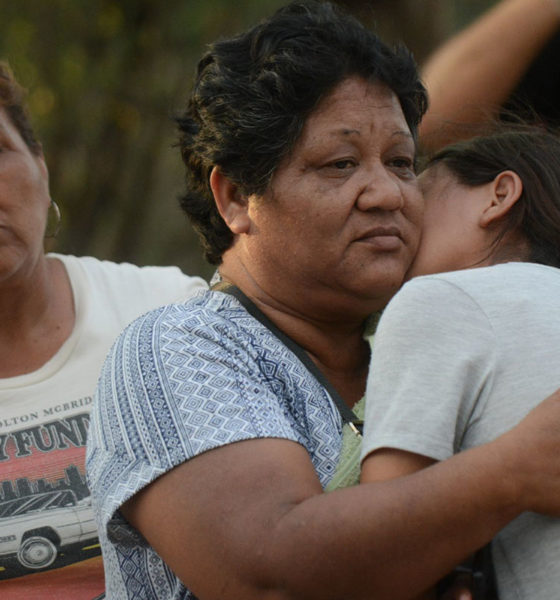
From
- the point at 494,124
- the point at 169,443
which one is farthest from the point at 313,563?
the point at 494,124

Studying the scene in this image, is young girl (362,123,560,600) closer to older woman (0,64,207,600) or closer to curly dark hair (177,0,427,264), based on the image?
curly dark hair (177,0,427,264)

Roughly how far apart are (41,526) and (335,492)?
133cm

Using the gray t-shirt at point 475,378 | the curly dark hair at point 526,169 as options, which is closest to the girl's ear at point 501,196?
Result: the curly dark hair at point 526,169

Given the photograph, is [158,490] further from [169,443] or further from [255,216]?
[255,216]

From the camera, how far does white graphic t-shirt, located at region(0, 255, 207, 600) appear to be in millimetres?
2840

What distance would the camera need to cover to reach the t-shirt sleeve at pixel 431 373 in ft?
5.76

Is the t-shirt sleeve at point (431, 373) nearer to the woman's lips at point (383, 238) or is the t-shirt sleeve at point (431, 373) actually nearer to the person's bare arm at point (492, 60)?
the woman's lips at point (383, 238)

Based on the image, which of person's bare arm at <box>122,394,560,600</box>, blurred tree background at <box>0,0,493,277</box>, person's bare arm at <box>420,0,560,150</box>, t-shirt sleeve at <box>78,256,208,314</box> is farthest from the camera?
blurred tree background at <box>0,0,493,277</box>

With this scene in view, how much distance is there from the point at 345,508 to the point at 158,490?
0.37 metres

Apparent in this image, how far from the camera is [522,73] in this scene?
3.57 m

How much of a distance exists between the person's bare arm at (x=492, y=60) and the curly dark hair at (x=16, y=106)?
134cm

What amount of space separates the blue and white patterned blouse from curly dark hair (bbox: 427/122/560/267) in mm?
555

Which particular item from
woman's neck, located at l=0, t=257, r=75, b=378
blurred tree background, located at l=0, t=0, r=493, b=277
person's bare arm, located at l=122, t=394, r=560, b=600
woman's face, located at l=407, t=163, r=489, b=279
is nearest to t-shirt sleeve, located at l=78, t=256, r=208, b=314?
woman's neck, located at l=0, t=257, r=75, b=378

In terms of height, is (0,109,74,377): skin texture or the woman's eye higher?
the woman's eye
